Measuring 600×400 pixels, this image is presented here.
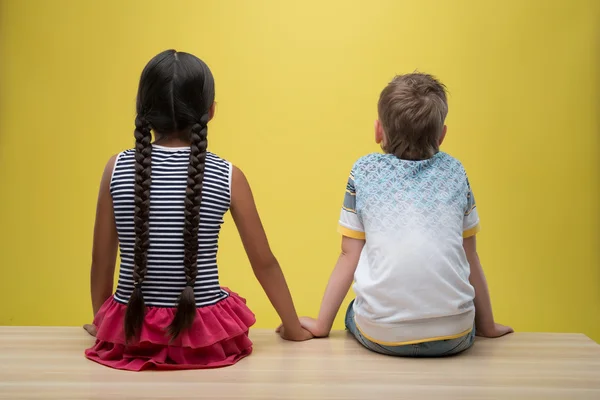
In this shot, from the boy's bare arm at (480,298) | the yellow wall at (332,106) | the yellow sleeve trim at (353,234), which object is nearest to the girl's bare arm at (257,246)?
the yellow sleeve trim at (353,234)

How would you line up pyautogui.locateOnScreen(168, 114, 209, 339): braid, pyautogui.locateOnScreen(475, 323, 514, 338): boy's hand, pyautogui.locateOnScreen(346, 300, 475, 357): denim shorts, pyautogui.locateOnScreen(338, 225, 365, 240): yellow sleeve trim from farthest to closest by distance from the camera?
pyautogui.locateOnScreen(475, 323, 514, 338): boy's hand
pyautogui.locateOnScreen(338, 225, 365, 240): yellow sleeve trim
pyautogui.locateOnScreen(346, 300, 475, 357): denim shorts
pyautogui.locateOnScreen(168, 114, 209, 339): braid

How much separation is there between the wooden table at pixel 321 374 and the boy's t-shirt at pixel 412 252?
98mm

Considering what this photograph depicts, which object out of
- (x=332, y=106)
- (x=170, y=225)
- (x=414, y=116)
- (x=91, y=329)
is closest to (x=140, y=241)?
(x=170, y=225)

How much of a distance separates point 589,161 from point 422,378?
1682 millimetres

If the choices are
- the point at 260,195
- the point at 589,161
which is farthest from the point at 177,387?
the point at 589,161

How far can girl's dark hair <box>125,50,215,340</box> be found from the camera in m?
1.80

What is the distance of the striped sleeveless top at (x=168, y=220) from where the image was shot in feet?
5.98

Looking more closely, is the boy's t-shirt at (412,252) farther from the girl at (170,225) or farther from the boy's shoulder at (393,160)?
the girl at (170,225)

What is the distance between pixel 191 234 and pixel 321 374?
441 mm

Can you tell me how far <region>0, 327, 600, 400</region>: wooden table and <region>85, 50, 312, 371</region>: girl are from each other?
0.07 m

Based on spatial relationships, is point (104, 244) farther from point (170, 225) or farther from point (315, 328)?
point (315, 328)

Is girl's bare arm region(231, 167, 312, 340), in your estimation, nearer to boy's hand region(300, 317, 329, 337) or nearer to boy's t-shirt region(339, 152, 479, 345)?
boy's hand region(300, 317, 329, 337)

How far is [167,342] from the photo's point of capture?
5.98 ft

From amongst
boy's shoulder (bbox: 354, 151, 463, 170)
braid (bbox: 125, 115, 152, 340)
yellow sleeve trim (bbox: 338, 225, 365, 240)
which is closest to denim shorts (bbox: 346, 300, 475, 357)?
yellow sleeve trim (bbox: 338, 225, 365, 240)
